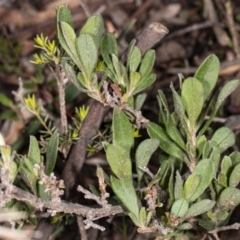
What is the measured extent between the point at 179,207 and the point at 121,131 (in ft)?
0.61

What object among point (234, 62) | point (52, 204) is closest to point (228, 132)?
point (52, 204)

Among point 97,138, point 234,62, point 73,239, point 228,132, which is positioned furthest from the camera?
point 234,62

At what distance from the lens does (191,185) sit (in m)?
1.00

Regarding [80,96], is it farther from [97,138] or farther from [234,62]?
[97,138]

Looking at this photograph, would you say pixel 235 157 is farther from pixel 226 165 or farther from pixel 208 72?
pixel 208 72

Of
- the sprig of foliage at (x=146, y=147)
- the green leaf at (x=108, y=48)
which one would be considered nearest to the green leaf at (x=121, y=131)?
the sprig of foliage at (x=146, y=147)

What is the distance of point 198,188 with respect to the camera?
1.02 metres

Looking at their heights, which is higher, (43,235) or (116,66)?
(116,66)

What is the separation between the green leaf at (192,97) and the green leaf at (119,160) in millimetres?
152

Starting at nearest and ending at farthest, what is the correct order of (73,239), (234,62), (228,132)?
(228,132), (73,239), (234,62)

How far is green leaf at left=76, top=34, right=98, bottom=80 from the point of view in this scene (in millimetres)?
1025

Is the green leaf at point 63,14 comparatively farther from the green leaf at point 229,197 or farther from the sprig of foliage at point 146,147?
the green leaf at point 229,197

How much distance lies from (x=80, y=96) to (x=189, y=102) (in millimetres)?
920

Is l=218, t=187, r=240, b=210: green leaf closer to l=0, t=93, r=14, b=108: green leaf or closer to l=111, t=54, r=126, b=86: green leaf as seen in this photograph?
l=111, t=54, r=126, b=86: green leaf
